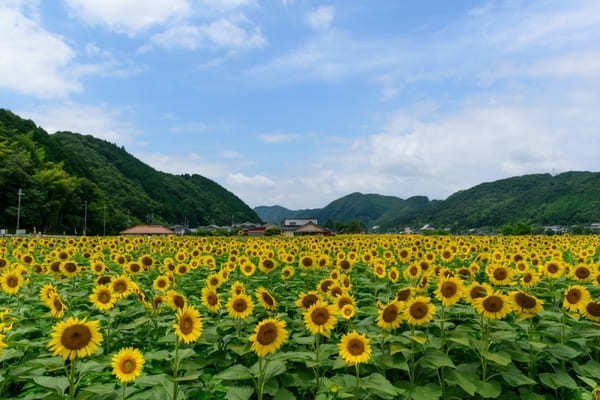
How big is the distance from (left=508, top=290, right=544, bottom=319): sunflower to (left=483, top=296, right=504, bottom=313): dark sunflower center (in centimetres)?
30

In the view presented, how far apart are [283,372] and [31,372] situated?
84.6 inches

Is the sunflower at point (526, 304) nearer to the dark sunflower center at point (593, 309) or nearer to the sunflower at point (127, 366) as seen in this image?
the dark sunflower center at point (593, 309)

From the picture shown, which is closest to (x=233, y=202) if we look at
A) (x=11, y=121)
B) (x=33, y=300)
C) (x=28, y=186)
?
(x=11, y=121)

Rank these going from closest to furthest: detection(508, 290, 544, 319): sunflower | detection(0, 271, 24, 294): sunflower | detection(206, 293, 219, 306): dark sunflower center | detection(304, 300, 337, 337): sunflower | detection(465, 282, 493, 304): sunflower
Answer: detection(304, 300, 337, 337): sunflower, detection(508, 290, 544, 319): sunflower, detection(465, 282, 493, 304): sunflower, detection(206, 293, 219, 306): dark sunflower center, detection(0, 271, 24, 294): sunflower

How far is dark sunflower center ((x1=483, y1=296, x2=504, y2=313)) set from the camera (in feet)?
12.4

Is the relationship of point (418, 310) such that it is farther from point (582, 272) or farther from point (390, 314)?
point (582, 272)

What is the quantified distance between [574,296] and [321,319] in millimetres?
2844

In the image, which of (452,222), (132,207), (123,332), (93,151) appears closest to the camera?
(123,332)

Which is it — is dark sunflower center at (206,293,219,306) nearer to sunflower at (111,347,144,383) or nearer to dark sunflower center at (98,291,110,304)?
dark sunflower center at (98,291,110,304)

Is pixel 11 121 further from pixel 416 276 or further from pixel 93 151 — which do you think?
pixel 416 276

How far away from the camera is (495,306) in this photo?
3.78 m

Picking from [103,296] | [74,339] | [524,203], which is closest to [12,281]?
[103,296]

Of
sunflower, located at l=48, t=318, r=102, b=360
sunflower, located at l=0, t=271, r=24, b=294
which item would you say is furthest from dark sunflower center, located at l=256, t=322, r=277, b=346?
sunflower, located at l=0, t=271, r=24, b=294

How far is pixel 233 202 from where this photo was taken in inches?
7741
